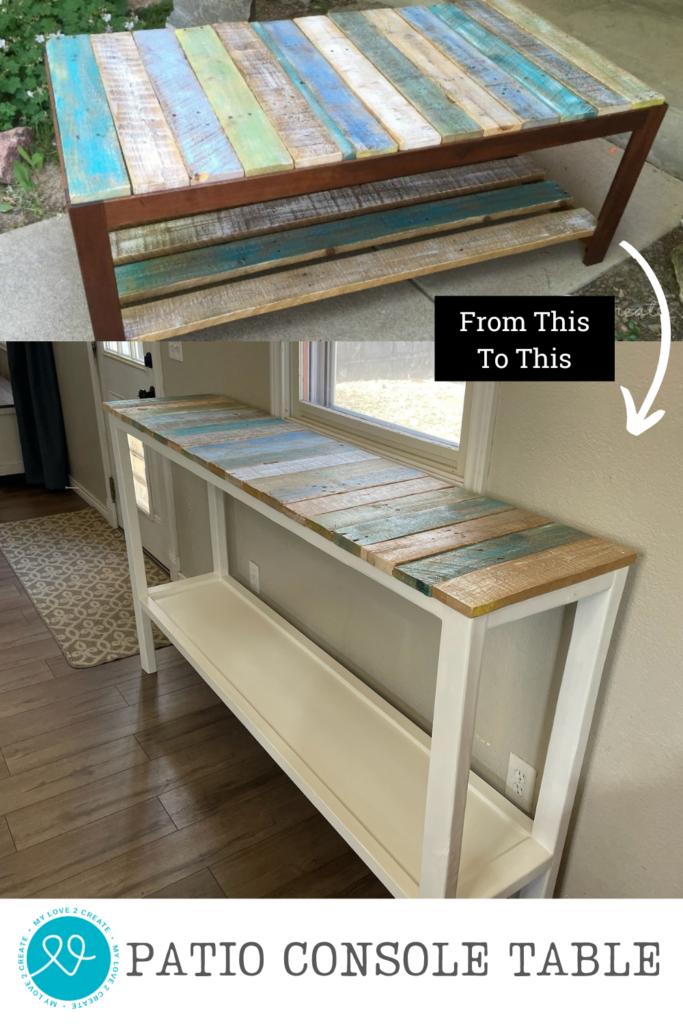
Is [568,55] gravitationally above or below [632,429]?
above

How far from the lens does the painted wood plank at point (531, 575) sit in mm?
927

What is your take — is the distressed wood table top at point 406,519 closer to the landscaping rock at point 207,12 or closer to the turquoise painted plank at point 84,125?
the turquoise painted plank at point 84,125

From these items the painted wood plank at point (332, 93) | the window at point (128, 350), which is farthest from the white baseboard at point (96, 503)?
the painted wood plank at point (332, 93)

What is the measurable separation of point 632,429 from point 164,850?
1337 mm

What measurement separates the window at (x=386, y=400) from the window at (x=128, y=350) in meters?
1.07

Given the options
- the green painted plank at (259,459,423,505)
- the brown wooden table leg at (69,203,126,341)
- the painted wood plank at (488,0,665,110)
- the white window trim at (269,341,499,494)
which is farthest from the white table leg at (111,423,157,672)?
the painted wood plank at (488,0,665,110)

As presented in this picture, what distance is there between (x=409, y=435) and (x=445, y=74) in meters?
0.69

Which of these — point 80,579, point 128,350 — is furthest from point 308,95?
point 80,579

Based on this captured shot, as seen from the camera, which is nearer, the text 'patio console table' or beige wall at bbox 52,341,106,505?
the text 'patio console table'

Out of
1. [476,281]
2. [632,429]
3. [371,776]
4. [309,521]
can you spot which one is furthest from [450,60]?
[371,776]

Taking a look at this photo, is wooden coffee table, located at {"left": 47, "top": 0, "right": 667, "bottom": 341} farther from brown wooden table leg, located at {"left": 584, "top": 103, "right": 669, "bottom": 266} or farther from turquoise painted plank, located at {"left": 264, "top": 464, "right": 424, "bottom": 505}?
turquoise painted plank, located at {"left": 264, "top": 464, "right": 424, "bottom": 505}

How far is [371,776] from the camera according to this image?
1.42 m

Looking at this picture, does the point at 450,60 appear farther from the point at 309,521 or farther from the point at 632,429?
the point at 309,521

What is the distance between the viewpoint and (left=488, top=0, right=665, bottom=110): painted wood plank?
3.40 ft
